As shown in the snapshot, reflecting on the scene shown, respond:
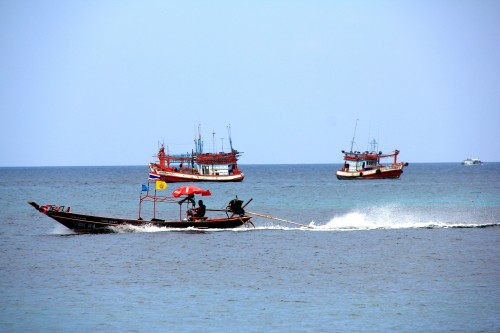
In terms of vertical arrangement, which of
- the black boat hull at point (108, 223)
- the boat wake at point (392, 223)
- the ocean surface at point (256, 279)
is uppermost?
the black boat hull at point (108, 223)

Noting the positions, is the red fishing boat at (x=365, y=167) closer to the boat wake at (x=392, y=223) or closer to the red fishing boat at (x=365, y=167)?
the red fishing boat at (x=365, y=167)

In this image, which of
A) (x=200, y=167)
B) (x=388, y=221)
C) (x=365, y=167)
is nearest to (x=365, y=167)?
(x=365, y=167)

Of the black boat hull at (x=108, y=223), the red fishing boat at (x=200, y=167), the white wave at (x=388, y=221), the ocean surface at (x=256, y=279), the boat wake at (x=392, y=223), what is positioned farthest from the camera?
the red fishing boat at (x=200, y=167)

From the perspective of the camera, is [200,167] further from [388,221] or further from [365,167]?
[388,221]

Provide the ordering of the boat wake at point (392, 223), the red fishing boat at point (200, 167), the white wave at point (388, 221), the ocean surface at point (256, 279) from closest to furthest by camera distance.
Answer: the ocean surface at point (256, 279) → the boat wake at point (392, 223) → the white wave at point (388, 221) → the red fishing boat at point (200, 167)

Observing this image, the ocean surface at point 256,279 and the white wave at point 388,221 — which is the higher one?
the white wave at point 388,221

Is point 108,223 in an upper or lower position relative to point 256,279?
upper

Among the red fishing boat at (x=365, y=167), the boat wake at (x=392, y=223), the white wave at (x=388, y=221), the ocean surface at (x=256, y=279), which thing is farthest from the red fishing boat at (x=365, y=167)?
the ocean surface at (x=256, y=279)

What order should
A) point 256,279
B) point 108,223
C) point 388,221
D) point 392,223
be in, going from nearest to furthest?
1. point 256,279
2. point 108,223
3. point 392,223
4. point 388,221

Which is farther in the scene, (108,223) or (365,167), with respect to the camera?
(365,167)

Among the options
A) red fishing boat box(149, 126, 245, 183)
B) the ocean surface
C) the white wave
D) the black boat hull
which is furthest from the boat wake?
red fishing boat box(149, 126, 245, 183)

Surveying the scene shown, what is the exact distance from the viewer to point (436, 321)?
21.5 meters

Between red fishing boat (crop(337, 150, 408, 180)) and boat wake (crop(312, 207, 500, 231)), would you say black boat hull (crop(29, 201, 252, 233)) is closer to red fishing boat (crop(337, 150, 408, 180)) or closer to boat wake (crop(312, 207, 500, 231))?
→ boat wake (crop(312, 207, 500, 231))

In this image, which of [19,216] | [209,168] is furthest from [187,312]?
[209,168]
